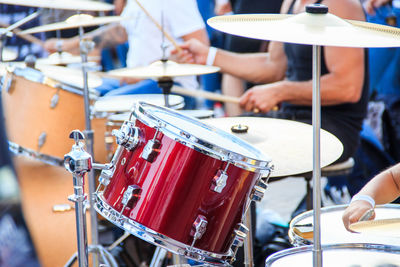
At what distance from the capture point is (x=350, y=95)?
8.76 feet

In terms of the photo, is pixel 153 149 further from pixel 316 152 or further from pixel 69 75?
pixel 69 75

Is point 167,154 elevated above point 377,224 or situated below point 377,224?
above

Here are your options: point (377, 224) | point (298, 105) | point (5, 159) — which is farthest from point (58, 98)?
point (5, 159)

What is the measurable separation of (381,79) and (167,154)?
105 inches

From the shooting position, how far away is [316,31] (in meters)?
1.26

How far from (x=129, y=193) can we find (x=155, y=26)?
90.9 inches

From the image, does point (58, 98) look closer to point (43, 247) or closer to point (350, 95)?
point (43, 247)

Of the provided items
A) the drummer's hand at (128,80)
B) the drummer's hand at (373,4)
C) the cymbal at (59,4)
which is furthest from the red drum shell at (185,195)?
the drummer's hand at (373,4)

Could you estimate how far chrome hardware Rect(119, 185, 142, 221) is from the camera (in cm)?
151

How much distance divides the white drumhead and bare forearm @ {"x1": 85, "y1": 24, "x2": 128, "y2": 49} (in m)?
2.96

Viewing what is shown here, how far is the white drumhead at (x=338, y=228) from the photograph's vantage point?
1429 mm

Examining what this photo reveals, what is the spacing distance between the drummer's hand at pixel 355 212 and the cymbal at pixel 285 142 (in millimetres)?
155

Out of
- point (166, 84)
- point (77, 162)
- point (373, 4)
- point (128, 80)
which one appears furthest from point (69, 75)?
point (373, 4)

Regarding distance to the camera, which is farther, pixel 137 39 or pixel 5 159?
pixel 137 39
